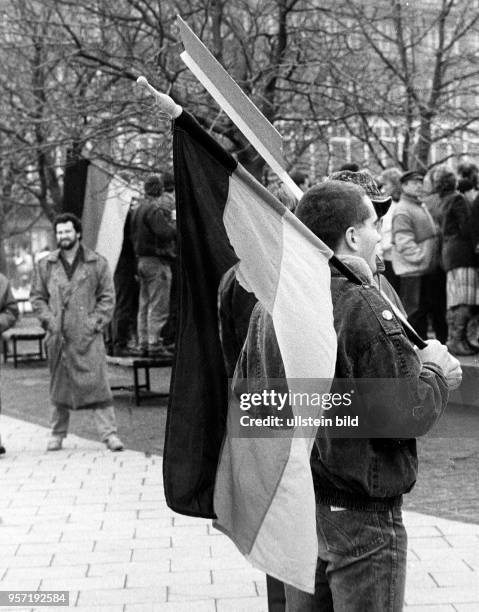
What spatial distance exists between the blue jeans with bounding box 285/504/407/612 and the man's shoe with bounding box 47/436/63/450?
6.74 m

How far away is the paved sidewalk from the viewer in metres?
5.20

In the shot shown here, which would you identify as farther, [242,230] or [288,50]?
[288,50]

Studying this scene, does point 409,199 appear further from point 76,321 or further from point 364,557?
point 364,557

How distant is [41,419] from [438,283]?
13.8 ft

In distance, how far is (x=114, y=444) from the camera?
9438 mm

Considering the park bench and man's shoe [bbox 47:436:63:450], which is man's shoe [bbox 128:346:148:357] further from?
man's shoe [bbox 47:436:63:450]

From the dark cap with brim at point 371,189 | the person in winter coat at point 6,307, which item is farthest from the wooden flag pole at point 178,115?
the person in winter coat at point 6,307

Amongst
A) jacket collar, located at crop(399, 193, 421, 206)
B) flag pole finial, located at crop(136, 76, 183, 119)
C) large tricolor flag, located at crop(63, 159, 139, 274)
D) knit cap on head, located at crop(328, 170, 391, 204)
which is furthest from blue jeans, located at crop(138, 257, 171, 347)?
flag pole finial, located at crop(136, 76, 183, 119)

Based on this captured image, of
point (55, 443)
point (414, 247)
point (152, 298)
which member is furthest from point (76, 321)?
point (414, 247)

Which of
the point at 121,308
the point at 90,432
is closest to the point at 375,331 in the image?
the point at 90,432

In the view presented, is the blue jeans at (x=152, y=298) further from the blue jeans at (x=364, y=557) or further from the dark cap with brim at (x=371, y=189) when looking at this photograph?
the blue jeans at (x=364, y=557)

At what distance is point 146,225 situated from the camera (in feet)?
41.1

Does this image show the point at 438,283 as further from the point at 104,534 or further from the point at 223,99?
the point at 223,99

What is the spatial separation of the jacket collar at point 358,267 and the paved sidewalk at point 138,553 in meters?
2.29
